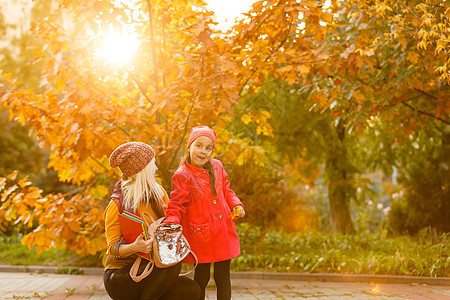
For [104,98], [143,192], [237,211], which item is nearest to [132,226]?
[143,192]

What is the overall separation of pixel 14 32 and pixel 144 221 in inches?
870

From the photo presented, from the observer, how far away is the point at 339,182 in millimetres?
10789

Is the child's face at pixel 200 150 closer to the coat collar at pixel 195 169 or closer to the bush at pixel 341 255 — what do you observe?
the coat collar at pixel 195 169

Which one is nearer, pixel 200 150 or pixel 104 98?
pixel 200 150

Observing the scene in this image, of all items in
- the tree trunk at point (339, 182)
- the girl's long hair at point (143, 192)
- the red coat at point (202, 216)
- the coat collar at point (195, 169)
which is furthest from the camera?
the tree trunk at point (339, 182)

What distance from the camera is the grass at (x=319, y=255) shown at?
6.93 m

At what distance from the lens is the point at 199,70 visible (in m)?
4.84

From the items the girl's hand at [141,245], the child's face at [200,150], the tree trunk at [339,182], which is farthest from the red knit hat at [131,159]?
the tree trunk at [339,182]

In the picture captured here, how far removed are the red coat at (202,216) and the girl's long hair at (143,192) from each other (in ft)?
1.20

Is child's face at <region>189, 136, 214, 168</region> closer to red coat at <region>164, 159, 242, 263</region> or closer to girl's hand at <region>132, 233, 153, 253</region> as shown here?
red coat at <region>164, 159, 242, 263</region>

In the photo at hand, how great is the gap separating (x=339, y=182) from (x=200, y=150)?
25.4ft

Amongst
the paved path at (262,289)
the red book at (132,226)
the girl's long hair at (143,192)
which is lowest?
the paved path at (262,289)

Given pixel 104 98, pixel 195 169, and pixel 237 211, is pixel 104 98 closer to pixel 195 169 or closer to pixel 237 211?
pixel 195 169

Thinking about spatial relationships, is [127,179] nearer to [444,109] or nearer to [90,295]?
[90,295]
